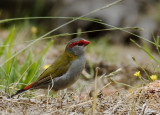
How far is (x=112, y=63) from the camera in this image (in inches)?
240

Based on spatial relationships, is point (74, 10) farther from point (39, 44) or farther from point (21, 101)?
point (21, 101)

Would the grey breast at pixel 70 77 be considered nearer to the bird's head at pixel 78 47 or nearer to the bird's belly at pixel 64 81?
the bird's belly at pixel 64 81

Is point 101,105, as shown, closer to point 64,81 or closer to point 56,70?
point 64,81

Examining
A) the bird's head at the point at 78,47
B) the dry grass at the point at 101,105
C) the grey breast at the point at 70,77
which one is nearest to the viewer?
the dry grass at the point at 101,105

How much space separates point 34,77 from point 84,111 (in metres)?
1.41

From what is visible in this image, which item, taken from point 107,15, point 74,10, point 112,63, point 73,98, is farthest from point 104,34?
point 73,98

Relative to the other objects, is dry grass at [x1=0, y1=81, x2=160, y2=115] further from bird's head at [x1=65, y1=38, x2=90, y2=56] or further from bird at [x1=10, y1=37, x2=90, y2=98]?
bird's head at [x1=65, y1=38, x2=90, y2=56]

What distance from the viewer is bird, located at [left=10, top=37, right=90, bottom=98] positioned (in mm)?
3596

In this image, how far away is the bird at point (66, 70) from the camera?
3.60 m

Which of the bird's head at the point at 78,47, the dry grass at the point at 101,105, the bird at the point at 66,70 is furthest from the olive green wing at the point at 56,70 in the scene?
the dry grass at the point at 101,105

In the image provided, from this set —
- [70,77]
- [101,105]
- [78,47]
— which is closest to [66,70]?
[70,77]

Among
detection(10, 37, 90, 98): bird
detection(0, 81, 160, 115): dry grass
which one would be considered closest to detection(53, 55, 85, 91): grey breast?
detection(10, 37, 90, 98): bird

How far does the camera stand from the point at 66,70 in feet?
12.0

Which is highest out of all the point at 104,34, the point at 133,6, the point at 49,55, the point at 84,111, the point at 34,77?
the point at 133,6
